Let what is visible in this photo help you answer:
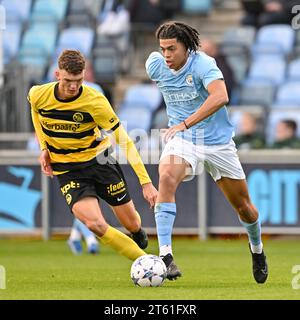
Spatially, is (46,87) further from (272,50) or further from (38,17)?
(38,17)

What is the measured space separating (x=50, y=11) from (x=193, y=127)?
39.4 ft

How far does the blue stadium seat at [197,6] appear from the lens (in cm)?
2141

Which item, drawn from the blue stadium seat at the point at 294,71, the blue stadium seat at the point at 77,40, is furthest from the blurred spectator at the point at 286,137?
the blue stadium seat at the point at 77,40

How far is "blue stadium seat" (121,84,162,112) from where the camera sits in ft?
64.3

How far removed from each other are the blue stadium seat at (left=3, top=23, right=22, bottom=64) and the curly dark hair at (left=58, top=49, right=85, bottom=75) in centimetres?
1104

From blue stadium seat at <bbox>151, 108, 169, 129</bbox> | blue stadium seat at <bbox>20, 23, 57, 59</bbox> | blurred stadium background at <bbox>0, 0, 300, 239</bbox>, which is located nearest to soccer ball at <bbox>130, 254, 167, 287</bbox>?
blurred stadium background at <bbox>0, 0, 300, 239</bbox>

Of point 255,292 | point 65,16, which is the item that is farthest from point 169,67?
point 65,16

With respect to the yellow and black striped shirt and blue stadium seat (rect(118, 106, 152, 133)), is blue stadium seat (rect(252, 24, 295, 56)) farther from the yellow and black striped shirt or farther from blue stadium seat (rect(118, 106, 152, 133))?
the yellow and black striped shirt

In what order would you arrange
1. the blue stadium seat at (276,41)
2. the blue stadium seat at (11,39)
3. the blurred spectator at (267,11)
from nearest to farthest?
1. the blue stadium seat at (276,41)
2. the blurred spectator at (267,11)
3. the blue stadium seat at (11,39)

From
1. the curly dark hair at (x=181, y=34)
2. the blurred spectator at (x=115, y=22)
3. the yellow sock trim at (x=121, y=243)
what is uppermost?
the blurred spectator at (x=115, y=22)

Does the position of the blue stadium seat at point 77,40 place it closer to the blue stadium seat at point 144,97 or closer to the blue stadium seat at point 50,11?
the blue stadium seat at point 50,11

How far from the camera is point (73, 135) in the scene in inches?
436

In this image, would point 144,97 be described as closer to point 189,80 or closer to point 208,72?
point 189,80

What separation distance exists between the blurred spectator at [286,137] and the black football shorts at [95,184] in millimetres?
5882
